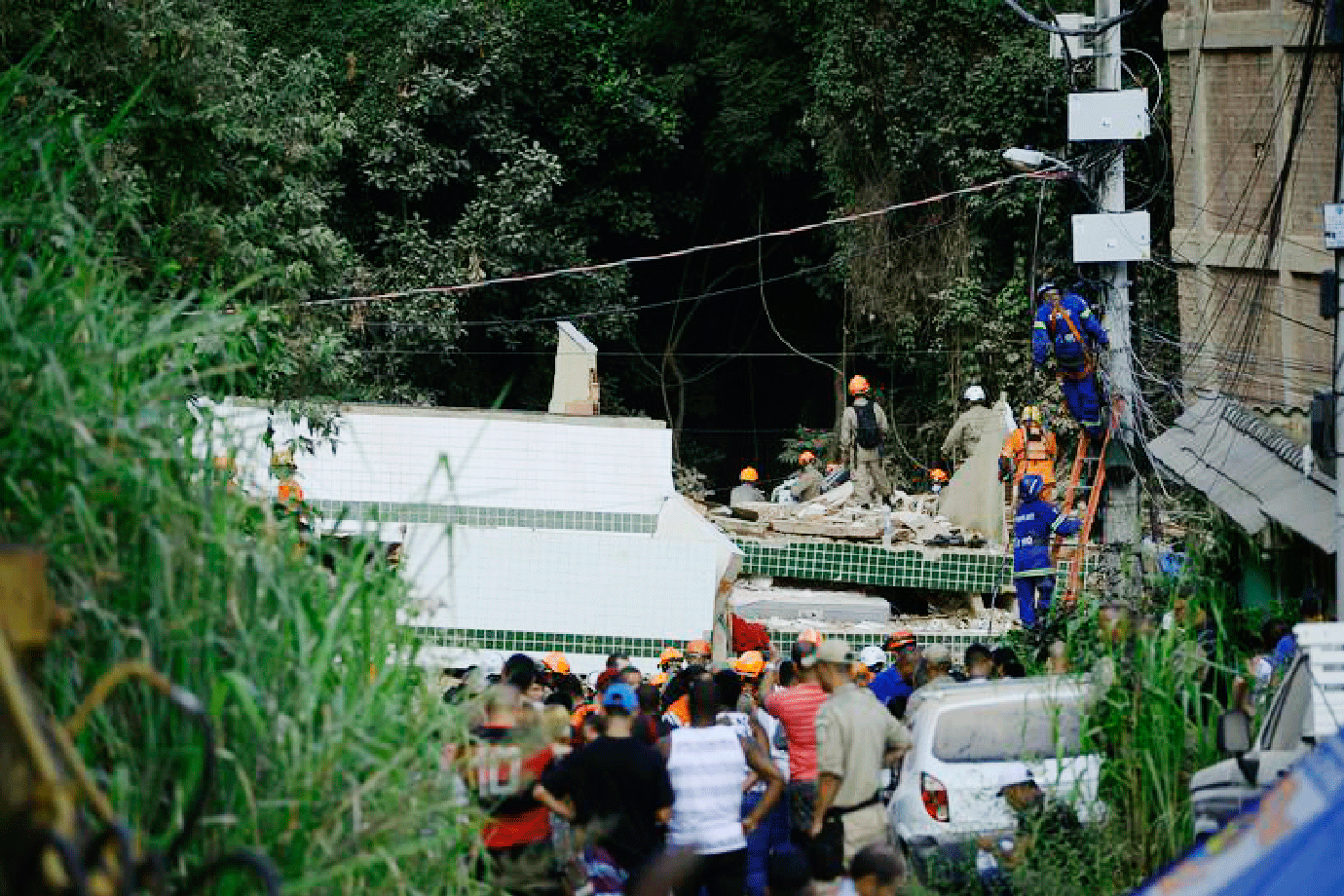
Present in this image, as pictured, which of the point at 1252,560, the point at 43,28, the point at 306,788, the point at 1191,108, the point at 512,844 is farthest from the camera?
the point at 1191,108

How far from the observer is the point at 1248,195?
2245 centimetres

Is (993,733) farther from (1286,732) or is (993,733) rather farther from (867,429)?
(867,429)

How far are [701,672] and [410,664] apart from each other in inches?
191

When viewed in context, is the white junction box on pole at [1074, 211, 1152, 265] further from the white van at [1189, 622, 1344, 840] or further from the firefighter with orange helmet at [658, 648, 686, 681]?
the white van at [1189, 622, 1344, 840]

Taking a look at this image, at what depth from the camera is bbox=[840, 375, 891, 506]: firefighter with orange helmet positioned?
94.1 ft

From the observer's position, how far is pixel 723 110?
39406mm

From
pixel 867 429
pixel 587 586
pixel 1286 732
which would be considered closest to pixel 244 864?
pixel 1286 732

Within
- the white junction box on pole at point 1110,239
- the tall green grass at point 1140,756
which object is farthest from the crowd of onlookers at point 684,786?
the white junction box on pole at point 1110,239

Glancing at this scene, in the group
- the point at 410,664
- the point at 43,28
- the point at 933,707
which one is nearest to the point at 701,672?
the point at 933,707

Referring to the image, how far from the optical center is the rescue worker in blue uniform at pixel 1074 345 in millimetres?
19766

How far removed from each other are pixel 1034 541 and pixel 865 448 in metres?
7.68

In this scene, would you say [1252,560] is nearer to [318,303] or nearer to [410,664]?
[318,303]

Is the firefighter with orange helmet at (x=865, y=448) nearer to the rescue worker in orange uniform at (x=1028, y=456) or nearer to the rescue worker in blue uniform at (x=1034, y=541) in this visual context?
the rescue worker in orange uniform at (x=1028, y=456)

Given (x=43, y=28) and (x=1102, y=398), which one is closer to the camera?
(x=43, y=28)
